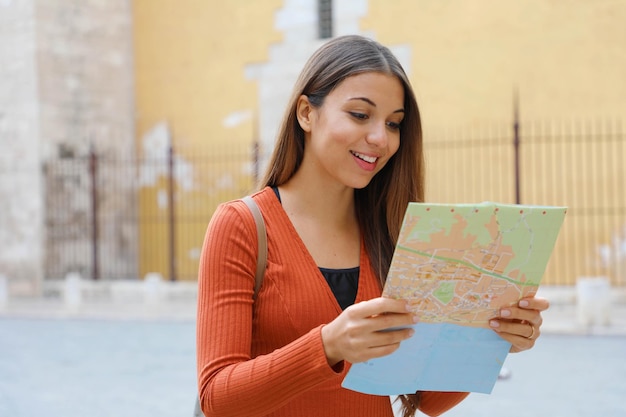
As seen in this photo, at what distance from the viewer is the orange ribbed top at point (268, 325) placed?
145 cm

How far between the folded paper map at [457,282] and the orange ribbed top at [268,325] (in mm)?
121

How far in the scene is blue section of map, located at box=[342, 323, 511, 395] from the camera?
4.93ft

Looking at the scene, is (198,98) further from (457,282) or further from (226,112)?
(457,282)

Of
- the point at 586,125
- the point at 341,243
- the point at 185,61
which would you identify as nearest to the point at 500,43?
the point at 586,125

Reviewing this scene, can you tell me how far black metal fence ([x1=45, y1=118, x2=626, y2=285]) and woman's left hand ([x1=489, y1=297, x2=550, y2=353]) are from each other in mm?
8347

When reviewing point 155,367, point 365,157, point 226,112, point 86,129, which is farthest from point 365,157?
point 86,129

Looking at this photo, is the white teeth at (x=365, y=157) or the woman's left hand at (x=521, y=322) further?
the white teeth at (x=365, y=157)

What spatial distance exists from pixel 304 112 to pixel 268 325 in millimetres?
497

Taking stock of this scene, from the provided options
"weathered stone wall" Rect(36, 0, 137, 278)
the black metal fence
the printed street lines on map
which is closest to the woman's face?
the printed street lines on map

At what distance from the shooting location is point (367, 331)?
137cm

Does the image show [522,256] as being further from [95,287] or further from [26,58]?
[26,58]

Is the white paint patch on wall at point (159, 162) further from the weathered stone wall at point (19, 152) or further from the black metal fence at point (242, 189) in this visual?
the weathered stone wall at point (19, 152)

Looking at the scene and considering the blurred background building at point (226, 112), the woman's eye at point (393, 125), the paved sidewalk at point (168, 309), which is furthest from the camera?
the blurred background building at point (226, 112)

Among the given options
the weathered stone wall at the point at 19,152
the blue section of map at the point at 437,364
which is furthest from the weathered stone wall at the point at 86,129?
the blue section of map at the point at 437,364
